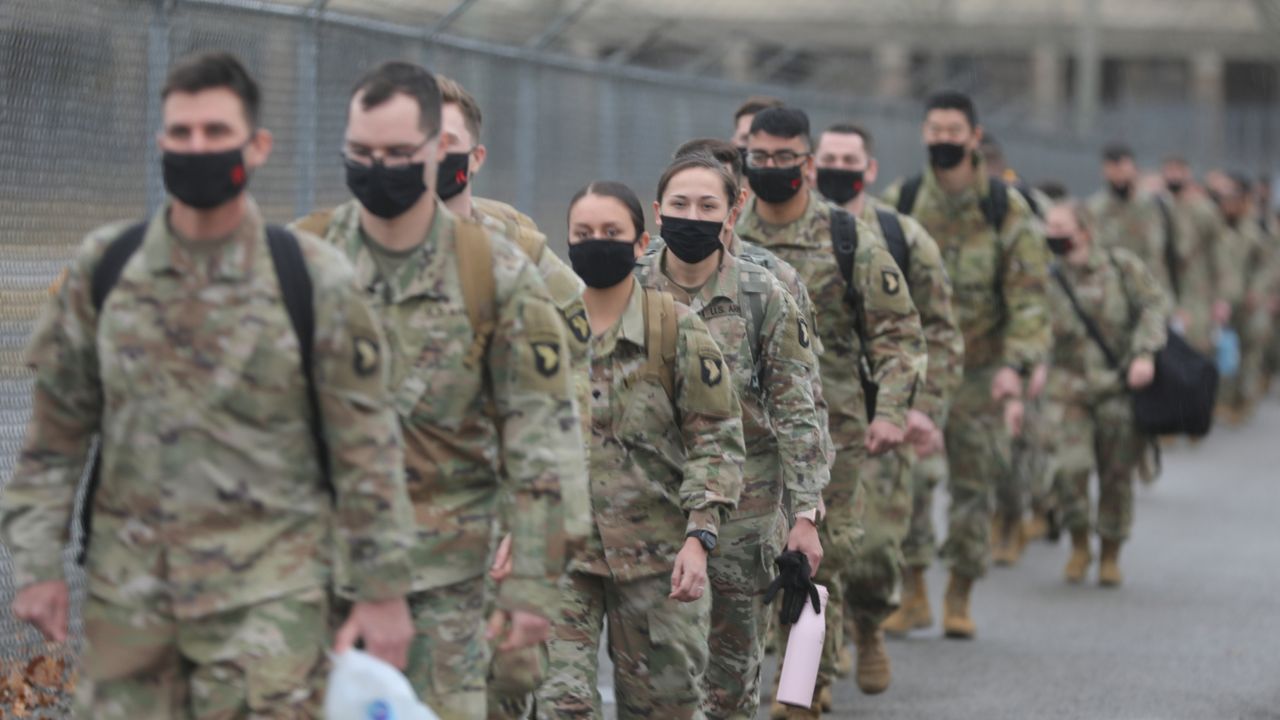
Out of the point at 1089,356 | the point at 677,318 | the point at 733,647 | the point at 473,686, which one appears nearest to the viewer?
the point at 473,686

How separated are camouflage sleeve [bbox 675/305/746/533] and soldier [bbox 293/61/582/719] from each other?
111 centimetres

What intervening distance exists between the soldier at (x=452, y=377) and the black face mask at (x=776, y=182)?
9.50 feet

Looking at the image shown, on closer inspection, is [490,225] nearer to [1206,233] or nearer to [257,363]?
[257,363]

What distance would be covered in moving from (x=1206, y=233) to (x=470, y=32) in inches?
366

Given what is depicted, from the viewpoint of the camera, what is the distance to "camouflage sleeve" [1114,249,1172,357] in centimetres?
1135

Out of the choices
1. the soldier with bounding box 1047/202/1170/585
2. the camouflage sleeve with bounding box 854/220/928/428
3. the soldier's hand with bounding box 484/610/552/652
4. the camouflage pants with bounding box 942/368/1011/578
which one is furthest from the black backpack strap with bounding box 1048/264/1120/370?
the soldier's hand with bounding box 484/610/552/652

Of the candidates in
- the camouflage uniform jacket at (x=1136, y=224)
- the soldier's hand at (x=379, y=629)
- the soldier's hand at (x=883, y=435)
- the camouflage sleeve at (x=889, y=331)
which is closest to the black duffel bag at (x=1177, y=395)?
the camouflage sleeve at (x=889, y=331)

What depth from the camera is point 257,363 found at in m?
4.17

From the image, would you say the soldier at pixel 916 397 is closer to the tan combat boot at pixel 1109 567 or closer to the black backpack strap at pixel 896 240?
the black backpack strap at pixel 896 240

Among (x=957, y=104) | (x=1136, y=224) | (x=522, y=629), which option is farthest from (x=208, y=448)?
(x=1136, y=224)

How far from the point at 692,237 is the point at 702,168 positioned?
218 mm

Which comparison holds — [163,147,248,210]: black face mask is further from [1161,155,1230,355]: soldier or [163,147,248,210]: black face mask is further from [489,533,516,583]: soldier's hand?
[1161,155,1230,355]: soldier

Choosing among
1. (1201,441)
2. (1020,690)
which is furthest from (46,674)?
(1201,441)

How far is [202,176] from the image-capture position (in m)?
4.11
